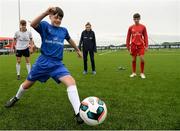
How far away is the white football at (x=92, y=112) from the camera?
5148 mm

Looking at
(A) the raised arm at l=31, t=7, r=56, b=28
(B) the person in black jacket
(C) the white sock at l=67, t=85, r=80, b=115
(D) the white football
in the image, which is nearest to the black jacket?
(B) the person in black jacket

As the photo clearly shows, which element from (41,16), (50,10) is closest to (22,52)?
(41,16)

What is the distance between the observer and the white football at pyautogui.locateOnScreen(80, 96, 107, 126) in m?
5.15

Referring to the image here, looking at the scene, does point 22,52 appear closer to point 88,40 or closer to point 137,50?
point 88,40

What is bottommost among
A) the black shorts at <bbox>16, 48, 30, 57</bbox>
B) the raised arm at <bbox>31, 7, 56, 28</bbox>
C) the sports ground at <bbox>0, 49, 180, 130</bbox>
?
the sports ground at <bbox>0, 49, 180, 130</bbox>

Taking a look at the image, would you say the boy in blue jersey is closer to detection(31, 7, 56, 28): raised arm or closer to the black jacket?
detection(31, 7, 56, 28): raised arm

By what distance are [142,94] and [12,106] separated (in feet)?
9.84

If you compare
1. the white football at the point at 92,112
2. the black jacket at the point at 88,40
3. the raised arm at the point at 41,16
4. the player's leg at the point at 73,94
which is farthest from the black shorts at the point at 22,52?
the white football at the point at 92,112

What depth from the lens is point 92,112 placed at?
17.1 feet

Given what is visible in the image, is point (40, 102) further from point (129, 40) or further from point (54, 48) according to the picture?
point (129, 40)

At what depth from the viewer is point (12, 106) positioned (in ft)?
22.2

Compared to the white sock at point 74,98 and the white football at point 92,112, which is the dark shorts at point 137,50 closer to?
the white sock at point 74,98

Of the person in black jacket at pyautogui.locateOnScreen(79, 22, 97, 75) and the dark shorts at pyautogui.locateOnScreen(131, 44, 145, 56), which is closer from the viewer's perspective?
the dark shorts at pyautogui.locateOnScreen(131, 44, 145, 56)

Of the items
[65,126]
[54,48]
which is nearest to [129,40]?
[54,48]
